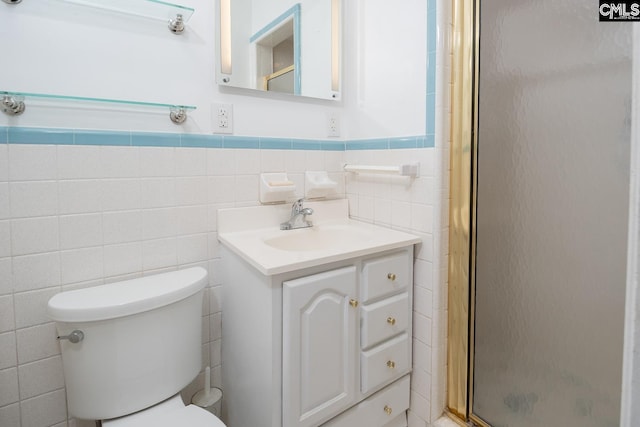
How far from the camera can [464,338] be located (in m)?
1.29

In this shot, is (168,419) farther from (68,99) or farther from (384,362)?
(68,99)

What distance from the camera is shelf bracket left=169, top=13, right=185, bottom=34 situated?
47.6 inches

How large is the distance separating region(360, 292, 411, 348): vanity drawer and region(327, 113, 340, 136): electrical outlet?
0.85 m

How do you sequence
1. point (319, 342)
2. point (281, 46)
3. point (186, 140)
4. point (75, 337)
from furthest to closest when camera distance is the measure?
1. point (281, 46)
2. point (186, 140)
3. point (319, 342)
4. point (75, 337)

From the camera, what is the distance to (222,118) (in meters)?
1.34

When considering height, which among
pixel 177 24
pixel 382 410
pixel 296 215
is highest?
pixel 177 24

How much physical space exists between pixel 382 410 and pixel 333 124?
1.28m

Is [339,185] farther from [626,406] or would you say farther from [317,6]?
[626,406]

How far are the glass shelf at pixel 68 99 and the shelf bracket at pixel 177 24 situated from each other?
10.8 inches

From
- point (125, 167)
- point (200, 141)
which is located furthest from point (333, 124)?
point (125, 167)

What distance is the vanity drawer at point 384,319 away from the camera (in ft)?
3.87

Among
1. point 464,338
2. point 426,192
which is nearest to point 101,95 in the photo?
point 426,192

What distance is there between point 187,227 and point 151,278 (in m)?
0.23

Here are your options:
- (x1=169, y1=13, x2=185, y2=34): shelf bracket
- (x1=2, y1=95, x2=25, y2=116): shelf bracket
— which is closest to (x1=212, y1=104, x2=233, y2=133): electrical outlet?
(x1=169, y1=13, x2=185, y2=34): shelf bracket
